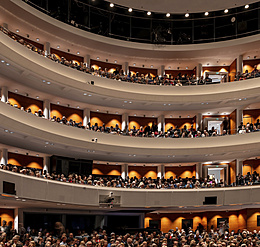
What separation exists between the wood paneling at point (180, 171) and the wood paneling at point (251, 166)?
11.3 feet

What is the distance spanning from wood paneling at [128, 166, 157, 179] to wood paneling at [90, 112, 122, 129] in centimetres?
Result: 324

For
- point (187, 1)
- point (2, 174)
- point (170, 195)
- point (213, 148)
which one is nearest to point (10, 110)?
point (2, 174)

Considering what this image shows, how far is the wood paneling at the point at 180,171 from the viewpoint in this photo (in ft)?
93.1

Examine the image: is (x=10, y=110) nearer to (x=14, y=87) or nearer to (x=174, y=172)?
(x=14, y=87)

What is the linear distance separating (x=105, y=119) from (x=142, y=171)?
14.5 ft

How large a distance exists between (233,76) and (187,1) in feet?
19.4

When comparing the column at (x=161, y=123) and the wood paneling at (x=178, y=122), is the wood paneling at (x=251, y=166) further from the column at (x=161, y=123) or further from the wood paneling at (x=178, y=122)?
the column at (x=161, y=123)

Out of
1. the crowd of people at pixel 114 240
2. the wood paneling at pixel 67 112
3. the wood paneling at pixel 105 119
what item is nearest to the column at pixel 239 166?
the wood paneling at pixel 105 119

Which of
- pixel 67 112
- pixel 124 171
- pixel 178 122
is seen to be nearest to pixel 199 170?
pixel 178 122

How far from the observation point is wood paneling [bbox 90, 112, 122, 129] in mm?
27703

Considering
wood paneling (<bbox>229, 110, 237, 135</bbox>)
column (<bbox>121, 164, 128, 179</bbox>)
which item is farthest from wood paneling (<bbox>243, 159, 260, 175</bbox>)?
column (<bbox>121, 164, 128, 179</bbox>)

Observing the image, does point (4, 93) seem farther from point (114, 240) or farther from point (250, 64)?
point (250, 64)

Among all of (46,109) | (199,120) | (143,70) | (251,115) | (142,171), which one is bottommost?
(142,171)

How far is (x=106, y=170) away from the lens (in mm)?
27250
